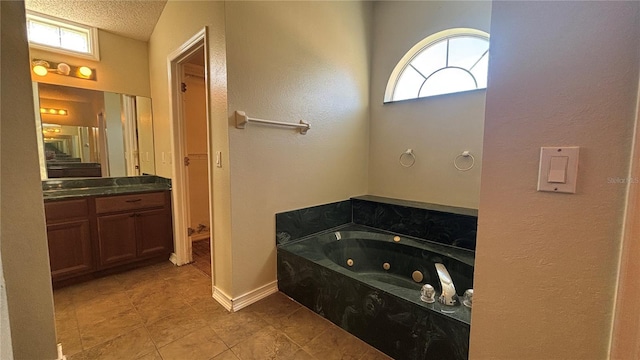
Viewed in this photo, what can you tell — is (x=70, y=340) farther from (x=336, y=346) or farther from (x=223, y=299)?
(x=336, y=346)

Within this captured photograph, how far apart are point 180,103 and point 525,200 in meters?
2.66

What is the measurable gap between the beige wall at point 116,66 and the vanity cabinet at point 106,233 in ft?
3.79

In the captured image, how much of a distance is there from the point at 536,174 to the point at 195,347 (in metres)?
1.83

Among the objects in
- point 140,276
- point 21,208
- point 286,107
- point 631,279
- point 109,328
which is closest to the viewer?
point 631,279

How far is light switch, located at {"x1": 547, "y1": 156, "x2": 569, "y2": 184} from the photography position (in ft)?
2.03

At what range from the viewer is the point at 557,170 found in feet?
2.06

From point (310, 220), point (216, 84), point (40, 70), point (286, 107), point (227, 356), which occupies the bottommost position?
point (227, 356)

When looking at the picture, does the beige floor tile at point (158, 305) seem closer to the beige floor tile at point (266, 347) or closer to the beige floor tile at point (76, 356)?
the beige floor tile at point (76, 356)

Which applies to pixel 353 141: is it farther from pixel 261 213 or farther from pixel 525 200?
pixel 525 200

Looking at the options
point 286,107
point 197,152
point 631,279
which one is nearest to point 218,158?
point 286,107

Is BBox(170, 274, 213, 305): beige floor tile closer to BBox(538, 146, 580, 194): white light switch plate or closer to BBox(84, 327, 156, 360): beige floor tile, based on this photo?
BBox(84, 327, 156, 360): beige floor tile

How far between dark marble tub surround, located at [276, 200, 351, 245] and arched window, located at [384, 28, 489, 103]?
124 cm

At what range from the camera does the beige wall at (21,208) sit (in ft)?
3.54

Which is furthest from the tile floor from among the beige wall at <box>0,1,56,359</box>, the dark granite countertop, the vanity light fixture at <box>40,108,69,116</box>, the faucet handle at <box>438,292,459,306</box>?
the vanity light fixture at <box>40,108,69,116</box>
